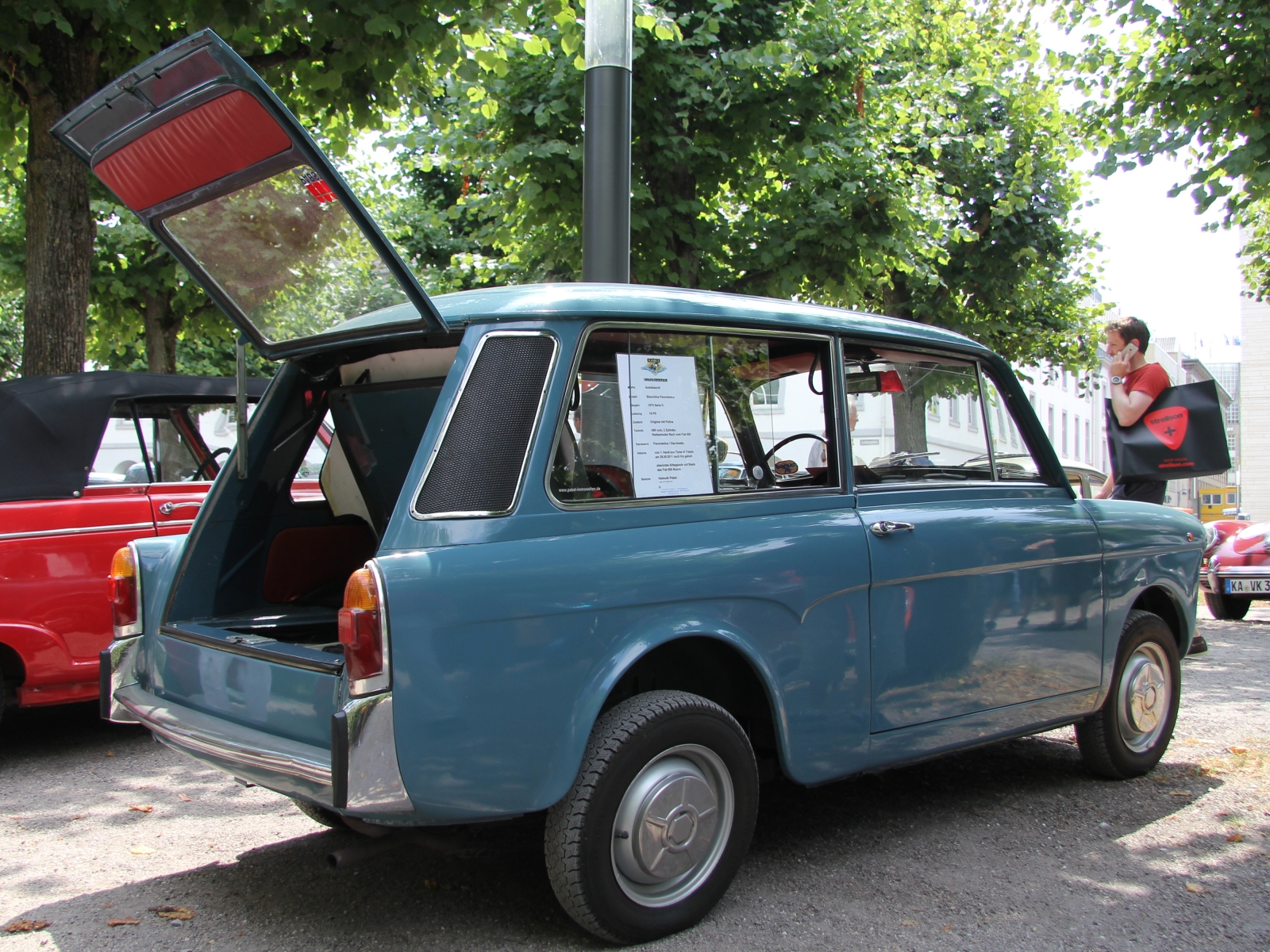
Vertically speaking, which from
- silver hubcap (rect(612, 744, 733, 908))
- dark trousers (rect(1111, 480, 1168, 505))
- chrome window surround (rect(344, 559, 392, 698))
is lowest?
silver hubcap (rect(612, 744, 733, 908))

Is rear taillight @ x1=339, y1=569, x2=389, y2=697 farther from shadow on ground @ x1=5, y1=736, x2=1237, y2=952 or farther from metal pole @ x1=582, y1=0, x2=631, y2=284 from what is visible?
metal pole @ x1=582, y1=0, x2=631, y2=284

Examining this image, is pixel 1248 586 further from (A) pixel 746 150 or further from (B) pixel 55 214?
(B) pixel 55 214

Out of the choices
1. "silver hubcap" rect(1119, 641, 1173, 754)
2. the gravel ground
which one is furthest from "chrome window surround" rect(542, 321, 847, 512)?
"silver hubcap" rect(1119, 641, 1173, 754)

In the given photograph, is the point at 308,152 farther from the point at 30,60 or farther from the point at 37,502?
the point at 30,60

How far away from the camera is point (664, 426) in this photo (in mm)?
3471

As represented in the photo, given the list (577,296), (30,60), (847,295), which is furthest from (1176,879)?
(847,295)

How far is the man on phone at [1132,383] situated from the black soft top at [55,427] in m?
4.73

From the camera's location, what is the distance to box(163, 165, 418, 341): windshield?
10.6ft

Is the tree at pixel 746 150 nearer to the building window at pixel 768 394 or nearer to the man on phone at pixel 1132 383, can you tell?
the man on phone at pixel 1132 383

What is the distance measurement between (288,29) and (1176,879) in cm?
754

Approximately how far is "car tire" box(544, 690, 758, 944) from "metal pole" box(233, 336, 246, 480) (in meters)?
1.73

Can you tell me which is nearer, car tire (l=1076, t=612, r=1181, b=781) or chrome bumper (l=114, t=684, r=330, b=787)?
chrome bumper (l=114, t=684, r=330, b=787)

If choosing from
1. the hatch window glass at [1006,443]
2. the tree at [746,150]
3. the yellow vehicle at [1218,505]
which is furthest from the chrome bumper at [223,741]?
the yellow vehicle at [1218,505]

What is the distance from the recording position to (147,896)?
3.62m
